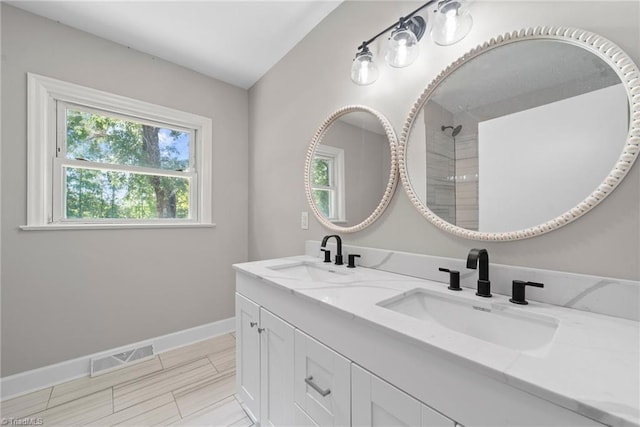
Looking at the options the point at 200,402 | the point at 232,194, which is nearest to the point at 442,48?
the point at 232,194

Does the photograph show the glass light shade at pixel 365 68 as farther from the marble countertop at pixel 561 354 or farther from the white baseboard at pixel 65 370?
the white baseboard at pixel 65 370

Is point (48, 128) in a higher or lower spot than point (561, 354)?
higher

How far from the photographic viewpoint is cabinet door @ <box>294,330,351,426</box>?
770mm

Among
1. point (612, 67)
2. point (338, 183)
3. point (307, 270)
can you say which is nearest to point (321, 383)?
point (307, 270)

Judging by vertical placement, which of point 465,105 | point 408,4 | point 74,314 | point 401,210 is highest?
point 408,4

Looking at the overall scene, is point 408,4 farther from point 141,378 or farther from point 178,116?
point 141,378

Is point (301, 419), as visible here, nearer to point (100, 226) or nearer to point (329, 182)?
point (329, 182)

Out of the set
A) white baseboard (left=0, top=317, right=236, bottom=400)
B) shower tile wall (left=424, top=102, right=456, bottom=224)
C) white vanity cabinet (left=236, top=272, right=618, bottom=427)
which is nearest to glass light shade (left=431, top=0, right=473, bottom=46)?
shower tile wall (left=424, top=102, right=456, bottom=224)

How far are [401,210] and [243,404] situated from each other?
1.40 meters

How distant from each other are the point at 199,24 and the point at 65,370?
8.23 ft

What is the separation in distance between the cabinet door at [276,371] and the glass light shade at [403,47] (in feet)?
4.08

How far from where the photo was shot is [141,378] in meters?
1.73

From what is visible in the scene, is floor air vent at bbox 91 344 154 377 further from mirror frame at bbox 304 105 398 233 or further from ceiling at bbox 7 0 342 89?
ceiling at bbox 7 0 342 89

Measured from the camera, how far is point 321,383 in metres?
0.86
